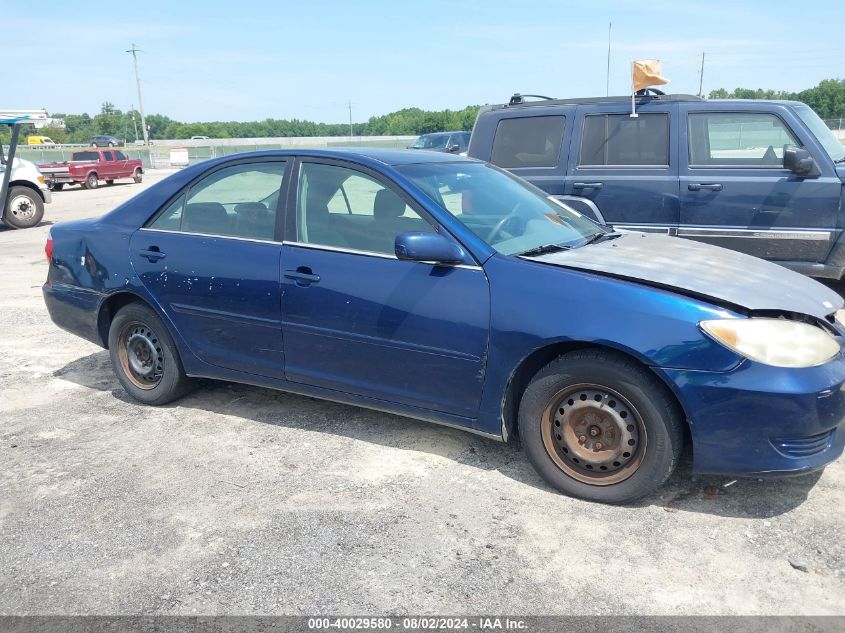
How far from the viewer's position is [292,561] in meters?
3.03

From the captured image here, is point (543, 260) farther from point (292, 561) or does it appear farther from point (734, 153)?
point (734, 153)

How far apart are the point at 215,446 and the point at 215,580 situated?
54.7 inches

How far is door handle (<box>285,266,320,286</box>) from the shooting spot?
3965 millimetres

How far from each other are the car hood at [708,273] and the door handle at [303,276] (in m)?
1.20

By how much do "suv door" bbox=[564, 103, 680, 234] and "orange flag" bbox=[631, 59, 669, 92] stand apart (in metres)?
0.19

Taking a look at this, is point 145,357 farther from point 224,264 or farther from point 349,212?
point 349,212

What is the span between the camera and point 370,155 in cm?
419

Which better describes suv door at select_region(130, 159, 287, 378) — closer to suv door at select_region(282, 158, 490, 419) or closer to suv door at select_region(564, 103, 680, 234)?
suv door at select_region(282, 158, 490, 419)

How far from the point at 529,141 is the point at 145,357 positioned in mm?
4270

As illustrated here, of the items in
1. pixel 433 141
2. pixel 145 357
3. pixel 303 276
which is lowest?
pixel 145 357

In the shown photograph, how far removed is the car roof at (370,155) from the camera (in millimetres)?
4121

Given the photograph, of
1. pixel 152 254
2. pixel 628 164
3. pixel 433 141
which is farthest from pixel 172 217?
pixel 433 141

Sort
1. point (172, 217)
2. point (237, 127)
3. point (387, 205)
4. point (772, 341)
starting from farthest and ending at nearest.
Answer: point (237, 127)
point (172, 217)
point (387, 205)
point (772, 341)

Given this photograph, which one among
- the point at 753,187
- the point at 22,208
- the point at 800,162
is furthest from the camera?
the point at 22,208
